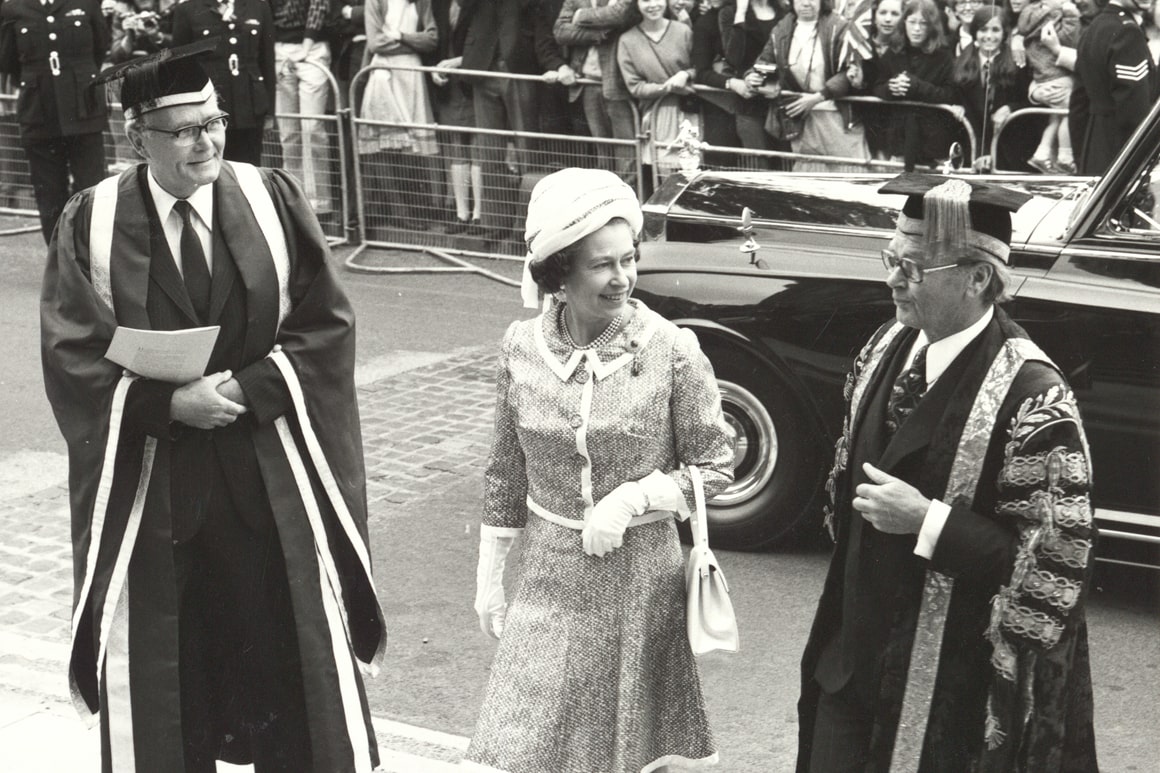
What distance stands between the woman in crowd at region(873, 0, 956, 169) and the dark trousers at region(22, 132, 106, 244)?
222 inches

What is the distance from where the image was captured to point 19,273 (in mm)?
12375

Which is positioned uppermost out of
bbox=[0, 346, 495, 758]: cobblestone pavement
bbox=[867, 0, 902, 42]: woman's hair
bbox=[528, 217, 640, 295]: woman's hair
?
bbox=[867, 0, 902, 42]: woman's hair

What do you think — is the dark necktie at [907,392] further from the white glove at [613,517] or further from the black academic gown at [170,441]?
the black academic gown at [170,441]

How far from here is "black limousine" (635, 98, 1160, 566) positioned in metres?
5.45

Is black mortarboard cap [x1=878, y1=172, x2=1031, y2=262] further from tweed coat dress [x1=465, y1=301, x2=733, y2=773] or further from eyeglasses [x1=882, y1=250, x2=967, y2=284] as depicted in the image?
tweed coat dress [x1=465, y1=301, x2=733, y2=773]

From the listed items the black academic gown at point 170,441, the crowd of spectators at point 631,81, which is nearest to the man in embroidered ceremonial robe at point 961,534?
the black academic gown at point 170,441

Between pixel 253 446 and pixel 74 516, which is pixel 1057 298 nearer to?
pixel 253 446

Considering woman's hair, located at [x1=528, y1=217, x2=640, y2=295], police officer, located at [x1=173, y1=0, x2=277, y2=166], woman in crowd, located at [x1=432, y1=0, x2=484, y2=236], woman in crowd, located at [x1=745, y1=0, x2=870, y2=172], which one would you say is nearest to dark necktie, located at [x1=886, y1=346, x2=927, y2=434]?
woman's hair, located at [x1=528, y1=217, x2=640, y2=295]

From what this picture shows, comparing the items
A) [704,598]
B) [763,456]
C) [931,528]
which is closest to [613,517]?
[704,598]

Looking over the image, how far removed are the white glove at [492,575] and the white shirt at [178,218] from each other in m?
0.92

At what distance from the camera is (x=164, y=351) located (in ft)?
12.4

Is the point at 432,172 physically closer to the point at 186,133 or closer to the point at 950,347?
the point at 186,133

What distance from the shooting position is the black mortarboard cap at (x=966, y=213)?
10.3 ft

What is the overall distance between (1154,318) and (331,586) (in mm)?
2876
